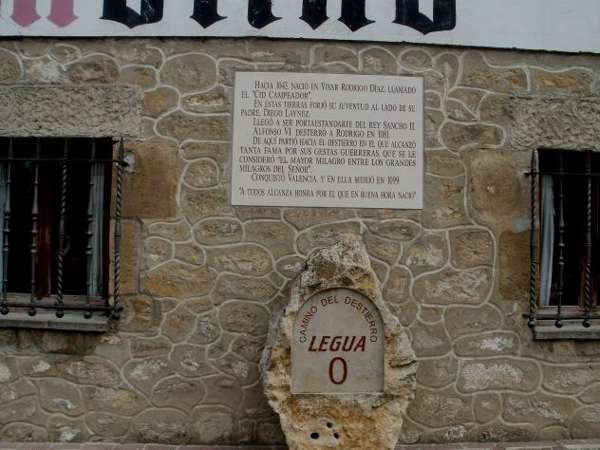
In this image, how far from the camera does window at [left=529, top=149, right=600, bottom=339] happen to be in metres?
4.07

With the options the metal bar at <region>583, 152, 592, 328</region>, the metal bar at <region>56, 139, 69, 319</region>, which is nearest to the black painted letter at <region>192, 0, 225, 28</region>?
the metal bar at <region>56, 139, 69, 319</region>

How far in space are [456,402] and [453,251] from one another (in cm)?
110

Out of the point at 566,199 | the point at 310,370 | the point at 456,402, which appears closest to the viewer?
the point at 310,370

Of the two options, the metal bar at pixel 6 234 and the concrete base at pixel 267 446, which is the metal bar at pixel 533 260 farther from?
the metal bar at pixel 6 234

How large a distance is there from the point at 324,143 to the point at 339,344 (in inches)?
57.7

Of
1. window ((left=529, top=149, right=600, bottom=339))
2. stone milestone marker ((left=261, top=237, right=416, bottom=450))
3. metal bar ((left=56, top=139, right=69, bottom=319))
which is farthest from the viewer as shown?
window ((left=529, top=149, right=600, bottom=339))

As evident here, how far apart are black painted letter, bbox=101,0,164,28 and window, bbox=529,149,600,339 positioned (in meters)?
2.99

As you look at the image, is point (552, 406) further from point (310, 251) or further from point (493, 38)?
point (493, 38)

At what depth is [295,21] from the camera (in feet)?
13.4

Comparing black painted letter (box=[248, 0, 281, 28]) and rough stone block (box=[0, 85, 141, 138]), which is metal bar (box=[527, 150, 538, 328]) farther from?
rough stone block (box=[0, 85, 141, 138])

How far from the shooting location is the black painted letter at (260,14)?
4.08 meters

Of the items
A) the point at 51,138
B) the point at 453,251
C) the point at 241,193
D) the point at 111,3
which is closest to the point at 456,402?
the point at 453,251

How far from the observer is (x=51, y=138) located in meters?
4.15

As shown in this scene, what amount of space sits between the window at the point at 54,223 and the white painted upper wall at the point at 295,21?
0.86m
